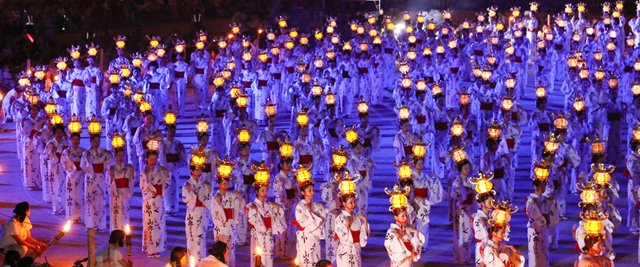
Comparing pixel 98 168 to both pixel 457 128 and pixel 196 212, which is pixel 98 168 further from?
pixel 457 128

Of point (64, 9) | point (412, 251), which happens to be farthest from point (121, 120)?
point (64, 9)

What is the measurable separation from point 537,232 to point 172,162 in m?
6.33

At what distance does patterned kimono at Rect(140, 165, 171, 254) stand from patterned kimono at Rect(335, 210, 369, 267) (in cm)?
314

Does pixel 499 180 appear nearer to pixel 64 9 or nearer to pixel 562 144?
pixel 562 144

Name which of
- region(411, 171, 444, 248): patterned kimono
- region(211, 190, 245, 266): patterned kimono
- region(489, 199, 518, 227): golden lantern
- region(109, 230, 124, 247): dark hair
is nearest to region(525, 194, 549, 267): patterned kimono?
region(411, 171, 444, 248): patterned kimono

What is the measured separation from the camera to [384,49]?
85.3ft

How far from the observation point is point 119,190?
15.0 meters

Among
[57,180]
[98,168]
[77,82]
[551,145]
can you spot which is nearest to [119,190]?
[98,168]

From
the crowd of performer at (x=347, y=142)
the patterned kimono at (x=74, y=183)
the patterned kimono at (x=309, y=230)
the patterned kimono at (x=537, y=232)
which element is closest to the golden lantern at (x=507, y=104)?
the crowd of performer at (x=347, y=142)

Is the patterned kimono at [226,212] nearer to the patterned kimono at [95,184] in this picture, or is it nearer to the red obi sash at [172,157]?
the patterned kimono at [95,184]

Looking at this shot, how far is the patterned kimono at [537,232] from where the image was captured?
13.5m

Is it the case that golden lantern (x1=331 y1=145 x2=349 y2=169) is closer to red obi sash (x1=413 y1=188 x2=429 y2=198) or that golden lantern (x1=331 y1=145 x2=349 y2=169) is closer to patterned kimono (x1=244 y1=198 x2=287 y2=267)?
red obi sash (x1=413 y1=188 x2=429 y2=198)

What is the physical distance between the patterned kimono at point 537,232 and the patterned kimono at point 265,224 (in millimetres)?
3310

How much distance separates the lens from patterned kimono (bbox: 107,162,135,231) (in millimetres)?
14875
